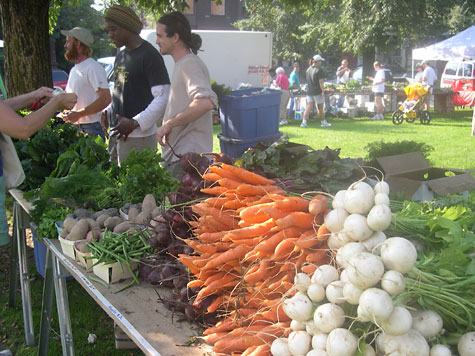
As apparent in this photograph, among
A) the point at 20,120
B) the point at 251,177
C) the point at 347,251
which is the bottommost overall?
the point at 347,251

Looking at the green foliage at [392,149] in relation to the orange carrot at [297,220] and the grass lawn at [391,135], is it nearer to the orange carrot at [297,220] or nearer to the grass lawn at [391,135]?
the orange carrot at [297,220]

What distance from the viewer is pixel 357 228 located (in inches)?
52.7

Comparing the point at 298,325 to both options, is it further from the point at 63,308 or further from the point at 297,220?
the point at 63,308

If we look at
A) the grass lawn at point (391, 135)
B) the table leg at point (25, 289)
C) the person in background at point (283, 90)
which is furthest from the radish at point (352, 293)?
the person in background at point (283, 90)

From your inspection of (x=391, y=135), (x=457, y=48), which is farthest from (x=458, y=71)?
(x=391, y=135)

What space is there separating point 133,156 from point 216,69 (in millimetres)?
11399

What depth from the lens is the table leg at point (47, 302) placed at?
268 cm

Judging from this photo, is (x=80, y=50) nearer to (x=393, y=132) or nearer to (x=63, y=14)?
(x=393, y=132)

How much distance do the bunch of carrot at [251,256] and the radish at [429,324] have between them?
0.35 meters

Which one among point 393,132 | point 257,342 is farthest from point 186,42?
point 393,132

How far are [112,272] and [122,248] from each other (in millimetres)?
168

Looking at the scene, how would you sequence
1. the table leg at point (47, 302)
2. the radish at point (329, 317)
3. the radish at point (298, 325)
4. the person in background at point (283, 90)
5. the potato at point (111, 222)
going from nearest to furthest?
the radish at point (329, 317), the radish at point (298, 325), the potato at point (111, 222), the table leg at point (47, 302), the person in background at point (283, 90)

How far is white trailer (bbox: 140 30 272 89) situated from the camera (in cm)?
1388

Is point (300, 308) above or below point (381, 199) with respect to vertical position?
below
